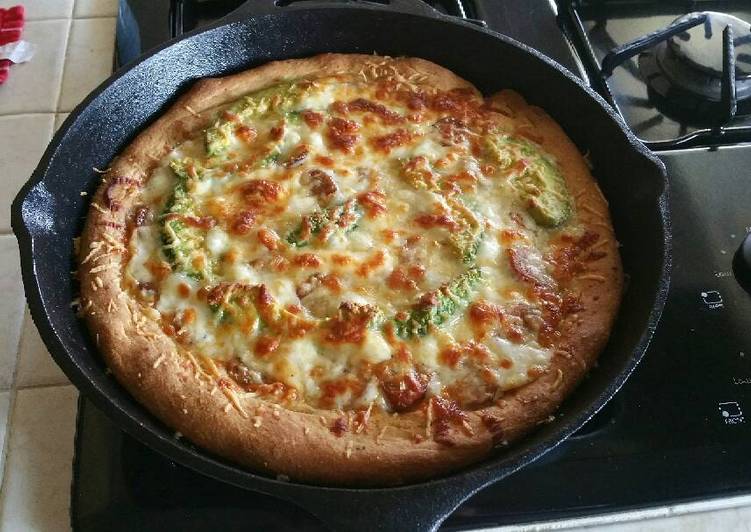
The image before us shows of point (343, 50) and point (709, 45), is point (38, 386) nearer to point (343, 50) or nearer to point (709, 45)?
point (343, 50)

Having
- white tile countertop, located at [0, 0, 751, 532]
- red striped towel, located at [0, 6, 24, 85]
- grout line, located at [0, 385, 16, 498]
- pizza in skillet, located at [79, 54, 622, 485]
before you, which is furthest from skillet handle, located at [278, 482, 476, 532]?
red striped towel, located at [0, 6, 24, 85]

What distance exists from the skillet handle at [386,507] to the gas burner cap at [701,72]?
1.54 meters

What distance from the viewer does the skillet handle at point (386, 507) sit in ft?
4.19

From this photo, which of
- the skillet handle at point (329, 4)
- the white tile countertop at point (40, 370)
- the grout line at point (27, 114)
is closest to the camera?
the white tile countertop at point (40, 370)

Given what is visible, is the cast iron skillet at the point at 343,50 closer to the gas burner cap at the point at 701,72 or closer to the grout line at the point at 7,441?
the grout line at the point at 7,441

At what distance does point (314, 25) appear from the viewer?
7.26 feet

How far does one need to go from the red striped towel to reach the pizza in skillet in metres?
0.85

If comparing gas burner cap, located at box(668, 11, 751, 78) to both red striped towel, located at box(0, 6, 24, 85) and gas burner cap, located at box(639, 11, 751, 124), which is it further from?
red striped towel, located at box(0, 6, 24, 85)

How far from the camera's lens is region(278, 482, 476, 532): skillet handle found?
128cm

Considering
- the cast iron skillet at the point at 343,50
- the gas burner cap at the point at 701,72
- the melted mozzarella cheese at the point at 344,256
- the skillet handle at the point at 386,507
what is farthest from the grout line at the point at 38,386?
the gas burner cap at the point at 701,72

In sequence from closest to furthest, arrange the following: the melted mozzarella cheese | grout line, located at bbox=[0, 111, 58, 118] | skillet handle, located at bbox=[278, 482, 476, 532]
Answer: skillet handle, located at bbox=[278, 482, 476, 532], the melted mozzarella cheese, grout line, located at bbox=[0, 111, 58, 118]

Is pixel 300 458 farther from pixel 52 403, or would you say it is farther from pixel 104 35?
pixel 104 35

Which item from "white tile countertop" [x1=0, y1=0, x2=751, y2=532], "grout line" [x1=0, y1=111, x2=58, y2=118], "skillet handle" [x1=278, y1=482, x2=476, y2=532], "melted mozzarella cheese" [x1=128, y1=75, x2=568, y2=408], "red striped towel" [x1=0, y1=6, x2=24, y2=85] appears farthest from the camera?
"red striped towel" [x1=0, y1=6, x2=24, y2=85]

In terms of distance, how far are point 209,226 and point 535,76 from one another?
1.05m
